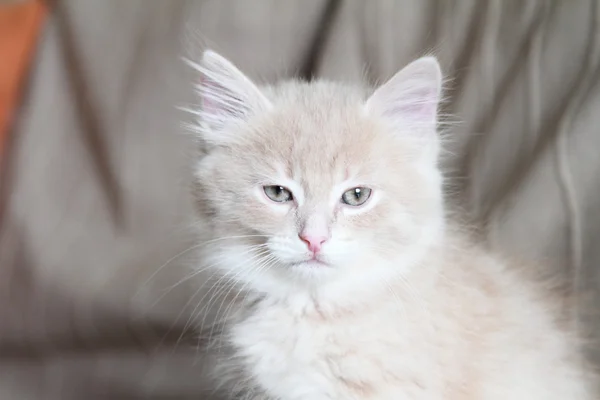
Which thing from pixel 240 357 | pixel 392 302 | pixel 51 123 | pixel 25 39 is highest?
pixel 25 39

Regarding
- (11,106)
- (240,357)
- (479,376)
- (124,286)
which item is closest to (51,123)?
(11,106)

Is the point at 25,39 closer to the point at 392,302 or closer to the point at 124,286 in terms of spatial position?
the point at 124,286

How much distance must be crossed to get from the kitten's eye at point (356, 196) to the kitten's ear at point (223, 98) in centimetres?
20

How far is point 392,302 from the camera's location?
959mm

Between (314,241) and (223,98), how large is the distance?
30 centimetres

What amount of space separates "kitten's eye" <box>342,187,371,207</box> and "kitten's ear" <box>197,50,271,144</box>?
20cm

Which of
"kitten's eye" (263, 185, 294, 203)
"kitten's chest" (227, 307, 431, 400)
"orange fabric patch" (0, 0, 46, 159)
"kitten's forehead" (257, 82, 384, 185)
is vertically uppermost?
"orange fabric patch" (0, 0, 46, 159)

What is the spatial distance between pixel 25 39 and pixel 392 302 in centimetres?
121

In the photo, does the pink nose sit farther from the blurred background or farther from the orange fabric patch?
the orange fabric patch

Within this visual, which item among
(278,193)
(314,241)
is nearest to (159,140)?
(278,193)

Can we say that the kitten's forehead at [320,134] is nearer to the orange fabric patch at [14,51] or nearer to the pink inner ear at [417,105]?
the pink inner ear at [417,105]

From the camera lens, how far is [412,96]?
992 millimetres

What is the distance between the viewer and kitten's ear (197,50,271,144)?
99 centimetres

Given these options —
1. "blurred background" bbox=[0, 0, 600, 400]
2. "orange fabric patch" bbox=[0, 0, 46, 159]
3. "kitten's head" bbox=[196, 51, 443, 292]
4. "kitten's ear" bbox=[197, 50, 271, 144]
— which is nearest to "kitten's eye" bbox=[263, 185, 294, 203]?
"kitten's head" bbox=[196, 51, 443, 292]
